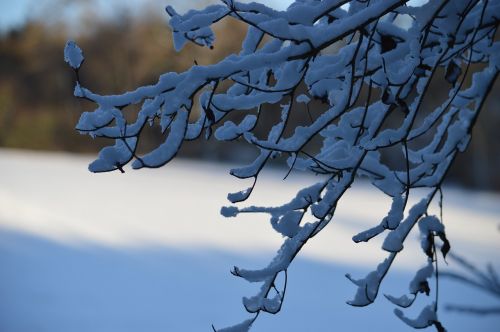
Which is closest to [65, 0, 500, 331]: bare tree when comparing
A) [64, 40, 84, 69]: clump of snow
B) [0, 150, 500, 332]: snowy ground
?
[64, 40, 84, 69]: clump of snow

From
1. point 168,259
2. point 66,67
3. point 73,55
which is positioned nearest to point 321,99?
point 73,55

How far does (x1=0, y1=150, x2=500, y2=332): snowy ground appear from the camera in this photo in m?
5.33

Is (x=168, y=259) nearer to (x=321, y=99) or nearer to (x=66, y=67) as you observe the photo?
(x=321, y=99)

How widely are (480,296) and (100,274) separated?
4120mm

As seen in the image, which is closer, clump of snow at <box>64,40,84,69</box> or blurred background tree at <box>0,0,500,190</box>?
clump of snow at <box>64,40,84,69</box>

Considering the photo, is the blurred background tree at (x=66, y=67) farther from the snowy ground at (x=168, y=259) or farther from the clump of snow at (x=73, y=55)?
the clump of snow at (x=73, y=55)

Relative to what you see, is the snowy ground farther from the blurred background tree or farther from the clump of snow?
the blurred background tree

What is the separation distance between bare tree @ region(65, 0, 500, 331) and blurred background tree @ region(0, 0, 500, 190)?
17790 millimetres

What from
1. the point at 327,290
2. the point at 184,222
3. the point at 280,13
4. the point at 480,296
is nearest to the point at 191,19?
the point at 280,13

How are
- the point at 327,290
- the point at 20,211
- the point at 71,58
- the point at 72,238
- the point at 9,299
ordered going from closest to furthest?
1. the point at 71,58
2. the point at 9,299
3. the point at 327,290
4. the point at 72,238
5. the point at 20,211

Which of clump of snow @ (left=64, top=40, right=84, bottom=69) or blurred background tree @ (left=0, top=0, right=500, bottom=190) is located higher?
clump of snow @ (left=64, top=40, right=84, bottom=69)

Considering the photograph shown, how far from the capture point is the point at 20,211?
8.49 metres

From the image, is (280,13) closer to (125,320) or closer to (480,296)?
(125,320)

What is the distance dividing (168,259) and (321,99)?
530cm
